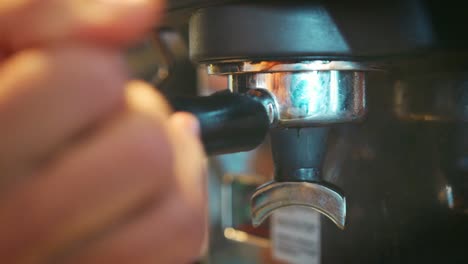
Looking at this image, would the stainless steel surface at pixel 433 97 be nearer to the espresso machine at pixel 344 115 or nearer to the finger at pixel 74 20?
the espresso machine at pixel 344 115

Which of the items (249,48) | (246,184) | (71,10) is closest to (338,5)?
(249,48)

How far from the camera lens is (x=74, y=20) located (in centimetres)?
15

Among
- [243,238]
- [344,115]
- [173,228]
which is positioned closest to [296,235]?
[243,238]

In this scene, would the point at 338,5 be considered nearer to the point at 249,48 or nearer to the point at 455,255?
the point at 249,48

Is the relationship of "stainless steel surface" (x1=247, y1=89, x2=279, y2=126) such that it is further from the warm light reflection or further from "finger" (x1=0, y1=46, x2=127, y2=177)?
the warm light reflection

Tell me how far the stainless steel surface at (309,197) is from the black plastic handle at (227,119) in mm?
61

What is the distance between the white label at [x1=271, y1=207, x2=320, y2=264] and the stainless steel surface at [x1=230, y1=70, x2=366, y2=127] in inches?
6.5

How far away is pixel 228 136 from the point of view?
23 centimetres

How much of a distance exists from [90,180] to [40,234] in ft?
0.07

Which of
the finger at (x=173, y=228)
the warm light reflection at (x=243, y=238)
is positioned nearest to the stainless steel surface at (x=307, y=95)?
the finger at (x=173, y=228)

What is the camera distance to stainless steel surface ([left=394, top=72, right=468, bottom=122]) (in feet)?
1.10

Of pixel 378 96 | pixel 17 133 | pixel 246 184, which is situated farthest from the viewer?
pixel 246 184

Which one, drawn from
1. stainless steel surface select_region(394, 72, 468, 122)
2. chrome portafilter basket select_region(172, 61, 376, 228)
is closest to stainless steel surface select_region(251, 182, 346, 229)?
chrome portafilter basket select_region(172, 61, 376, 228)

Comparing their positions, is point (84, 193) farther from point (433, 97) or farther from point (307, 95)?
point (433, 97)
